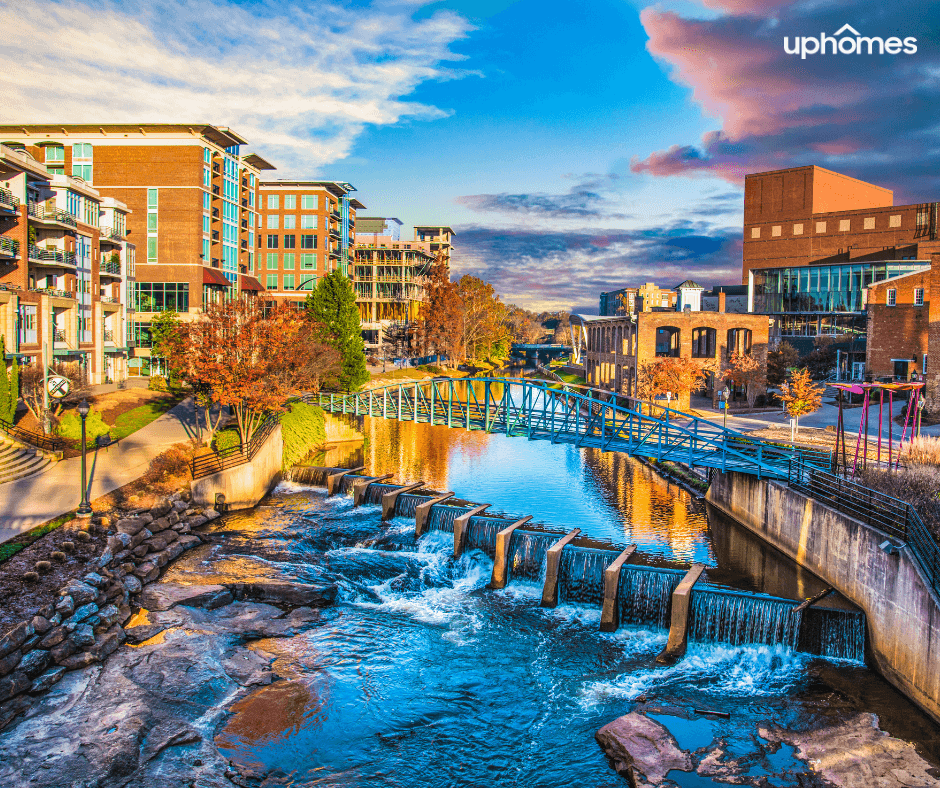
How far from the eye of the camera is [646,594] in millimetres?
19500

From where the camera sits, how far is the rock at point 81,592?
16.9 meters

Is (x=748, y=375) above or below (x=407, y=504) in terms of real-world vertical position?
above

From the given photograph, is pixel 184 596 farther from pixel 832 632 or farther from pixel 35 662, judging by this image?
pixel 832 632

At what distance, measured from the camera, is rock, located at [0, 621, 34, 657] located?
14.1m

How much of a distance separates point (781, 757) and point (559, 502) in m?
17.9

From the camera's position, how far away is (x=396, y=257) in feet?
361

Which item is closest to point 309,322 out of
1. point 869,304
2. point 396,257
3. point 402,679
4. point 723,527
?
point 723,527

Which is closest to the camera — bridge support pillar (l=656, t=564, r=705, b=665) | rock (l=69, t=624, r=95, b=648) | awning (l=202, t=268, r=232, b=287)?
rock (l=69, t=624, r=95, b=648)

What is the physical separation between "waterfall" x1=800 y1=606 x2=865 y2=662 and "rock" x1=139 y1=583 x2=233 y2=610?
52.9 ft

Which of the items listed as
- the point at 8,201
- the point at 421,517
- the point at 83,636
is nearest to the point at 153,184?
the point at 8,201

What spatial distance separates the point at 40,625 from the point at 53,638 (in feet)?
1.42

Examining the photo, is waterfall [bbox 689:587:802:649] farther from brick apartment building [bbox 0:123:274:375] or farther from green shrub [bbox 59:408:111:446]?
brick apartment building [bbox 0:123:274:375]

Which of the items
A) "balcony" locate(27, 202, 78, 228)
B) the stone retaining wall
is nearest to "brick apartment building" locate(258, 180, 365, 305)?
"balcony" locate(27, 202, 78, 228)

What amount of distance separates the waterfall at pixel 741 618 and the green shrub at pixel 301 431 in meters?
24.4
